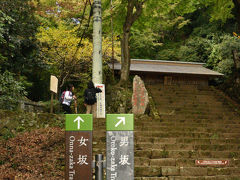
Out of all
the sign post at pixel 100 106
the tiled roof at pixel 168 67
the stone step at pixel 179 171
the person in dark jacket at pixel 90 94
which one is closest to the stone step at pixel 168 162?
the stone step at pixel 179 171

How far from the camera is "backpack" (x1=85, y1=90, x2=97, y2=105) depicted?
28.5ft

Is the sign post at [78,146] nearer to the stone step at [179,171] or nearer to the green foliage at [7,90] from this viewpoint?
the stone step at [179,171]

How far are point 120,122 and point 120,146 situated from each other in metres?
0.33

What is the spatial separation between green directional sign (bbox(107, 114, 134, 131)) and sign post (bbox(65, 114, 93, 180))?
10.7 inches

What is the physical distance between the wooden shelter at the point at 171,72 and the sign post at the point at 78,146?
13.7 metres

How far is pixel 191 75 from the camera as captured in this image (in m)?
18.3

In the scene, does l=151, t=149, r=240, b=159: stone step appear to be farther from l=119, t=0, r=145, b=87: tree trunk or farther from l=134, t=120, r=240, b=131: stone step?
l=119, t=0, r=145, b=87: tree trunk

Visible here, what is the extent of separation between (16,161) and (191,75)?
14749 millimetres

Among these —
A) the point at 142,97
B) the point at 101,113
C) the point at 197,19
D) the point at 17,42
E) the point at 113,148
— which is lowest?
the point at 113,148

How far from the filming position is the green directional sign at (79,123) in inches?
136

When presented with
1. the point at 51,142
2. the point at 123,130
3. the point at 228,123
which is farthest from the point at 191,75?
the point at 123,130

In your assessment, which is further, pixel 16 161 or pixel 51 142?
pixel 51 142

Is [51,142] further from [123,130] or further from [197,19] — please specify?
[197,19]

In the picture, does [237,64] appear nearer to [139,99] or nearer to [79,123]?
[139,99]
